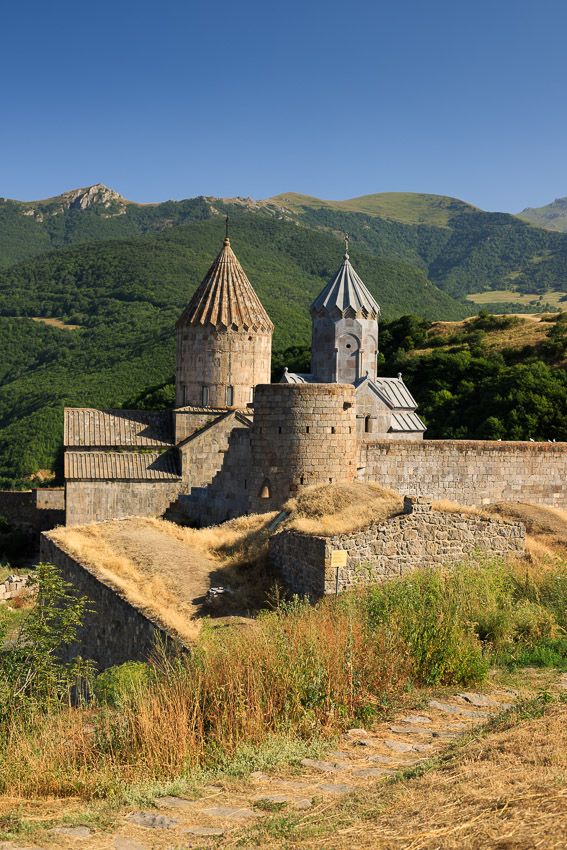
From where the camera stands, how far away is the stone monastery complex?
13.1 meters

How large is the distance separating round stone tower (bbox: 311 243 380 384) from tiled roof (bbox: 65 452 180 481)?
5.62 m

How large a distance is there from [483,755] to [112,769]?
7.06 feet

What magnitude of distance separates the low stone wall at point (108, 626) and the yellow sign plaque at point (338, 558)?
203 cm

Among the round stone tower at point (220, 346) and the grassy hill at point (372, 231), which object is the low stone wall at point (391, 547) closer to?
the round stone tower at point (220, 346)

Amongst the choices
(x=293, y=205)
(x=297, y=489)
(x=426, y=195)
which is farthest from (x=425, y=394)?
(x=426, y=195)

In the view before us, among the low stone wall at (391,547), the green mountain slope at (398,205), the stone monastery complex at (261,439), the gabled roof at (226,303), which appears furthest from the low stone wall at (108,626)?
the green mountain slope at (398,205)

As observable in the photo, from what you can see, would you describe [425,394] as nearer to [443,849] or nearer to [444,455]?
[444,455]

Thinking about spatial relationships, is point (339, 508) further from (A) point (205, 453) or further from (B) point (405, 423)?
(B) point (405, 423)

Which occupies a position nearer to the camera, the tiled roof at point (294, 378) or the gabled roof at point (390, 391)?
the gabled roof at point (390, 391)

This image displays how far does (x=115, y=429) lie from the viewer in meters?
20.8

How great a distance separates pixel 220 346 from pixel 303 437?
8.59 m

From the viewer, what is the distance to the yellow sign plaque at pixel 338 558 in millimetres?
9117

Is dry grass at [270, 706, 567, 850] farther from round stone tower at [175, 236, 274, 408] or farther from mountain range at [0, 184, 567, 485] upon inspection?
mountain range at [0, 184, 567, 485]

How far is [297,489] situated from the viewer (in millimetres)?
13039
